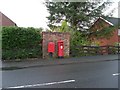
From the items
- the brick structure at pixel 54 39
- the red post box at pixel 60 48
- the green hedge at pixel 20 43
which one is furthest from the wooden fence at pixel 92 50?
the green hedge at pixel 20 43

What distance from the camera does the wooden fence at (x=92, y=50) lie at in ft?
70.9

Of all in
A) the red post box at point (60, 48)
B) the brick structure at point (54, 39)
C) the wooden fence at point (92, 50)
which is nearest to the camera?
the brick structure at point (54, 39)

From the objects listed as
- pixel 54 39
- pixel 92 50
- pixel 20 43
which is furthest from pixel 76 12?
pixel 20 43

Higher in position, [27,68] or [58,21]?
[58,21]

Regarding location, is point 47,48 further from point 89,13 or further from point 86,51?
point 89,13

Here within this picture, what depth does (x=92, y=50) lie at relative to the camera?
77.5 ft

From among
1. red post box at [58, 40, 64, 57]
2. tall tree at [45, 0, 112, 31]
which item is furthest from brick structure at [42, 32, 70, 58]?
tall tree at [45, 0, 112, 31]

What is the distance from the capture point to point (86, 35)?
29.0 m

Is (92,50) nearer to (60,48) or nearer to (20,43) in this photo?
(60,48)

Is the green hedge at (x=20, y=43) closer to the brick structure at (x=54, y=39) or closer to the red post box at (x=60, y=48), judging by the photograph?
the brick structure at (x=54, y=39)

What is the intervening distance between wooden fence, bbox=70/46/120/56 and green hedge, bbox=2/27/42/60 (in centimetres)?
336

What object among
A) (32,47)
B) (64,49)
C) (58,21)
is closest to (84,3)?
(58,21)

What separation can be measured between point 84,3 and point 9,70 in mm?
15326

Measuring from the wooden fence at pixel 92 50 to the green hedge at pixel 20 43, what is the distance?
3.36 meters
